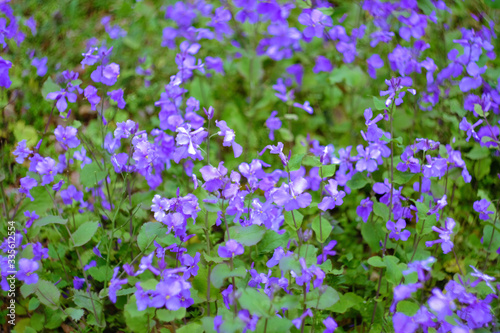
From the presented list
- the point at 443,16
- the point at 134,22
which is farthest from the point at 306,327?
the point at 134,22

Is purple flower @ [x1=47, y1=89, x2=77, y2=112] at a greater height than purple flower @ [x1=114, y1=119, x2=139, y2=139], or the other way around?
purple flower @ [x1=114, y1=119, x2=139, y2=139]

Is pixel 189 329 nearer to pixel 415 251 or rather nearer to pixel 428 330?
pixel 428 330

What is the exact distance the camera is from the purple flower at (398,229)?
1.60 metres

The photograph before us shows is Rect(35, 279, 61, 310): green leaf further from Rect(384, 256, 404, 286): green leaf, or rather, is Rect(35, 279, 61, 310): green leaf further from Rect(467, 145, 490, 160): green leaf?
Rect(467, 145, 490, 160): green leaf

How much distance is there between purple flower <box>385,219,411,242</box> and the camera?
160cm

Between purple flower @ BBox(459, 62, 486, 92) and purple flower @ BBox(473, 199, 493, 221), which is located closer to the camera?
purple flower @ BBox(473, 199, 493, 221)

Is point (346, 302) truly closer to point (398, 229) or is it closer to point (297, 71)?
point (398, 229)

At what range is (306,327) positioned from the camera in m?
1.49

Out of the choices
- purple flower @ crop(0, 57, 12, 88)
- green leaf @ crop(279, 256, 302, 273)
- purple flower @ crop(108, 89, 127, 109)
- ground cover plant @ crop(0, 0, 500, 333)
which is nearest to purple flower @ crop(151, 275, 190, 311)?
ground cover plant @ crop(0, 0, 500, 333)

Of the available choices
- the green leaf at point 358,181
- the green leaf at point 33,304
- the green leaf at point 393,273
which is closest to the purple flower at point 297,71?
the green leaf at point 358,181

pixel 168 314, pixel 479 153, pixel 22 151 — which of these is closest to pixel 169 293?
pixel 168 314

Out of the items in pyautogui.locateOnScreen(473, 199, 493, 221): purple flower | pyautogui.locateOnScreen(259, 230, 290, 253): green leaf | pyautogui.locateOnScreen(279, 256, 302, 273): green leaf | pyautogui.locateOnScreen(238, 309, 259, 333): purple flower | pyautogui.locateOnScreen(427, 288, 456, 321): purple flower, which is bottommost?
pyautogui.locateOnScreen(259, 230, 290, 253): green leaf

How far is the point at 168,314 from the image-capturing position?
126cm

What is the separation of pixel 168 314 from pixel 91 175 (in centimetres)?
73
